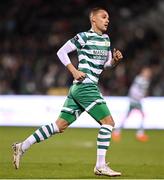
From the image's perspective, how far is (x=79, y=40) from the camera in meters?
12.5

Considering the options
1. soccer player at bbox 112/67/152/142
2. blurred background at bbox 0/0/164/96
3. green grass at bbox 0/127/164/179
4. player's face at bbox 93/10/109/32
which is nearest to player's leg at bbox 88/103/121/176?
green grass at bbox 0/127/164/179

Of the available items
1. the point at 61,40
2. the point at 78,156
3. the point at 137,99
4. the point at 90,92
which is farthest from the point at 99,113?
the point at 61,40

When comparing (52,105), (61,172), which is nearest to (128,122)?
(52,105)

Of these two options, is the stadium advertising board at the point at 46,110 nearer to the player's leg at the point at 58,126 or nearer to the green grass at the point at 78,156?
the green grass at the point at 78,156

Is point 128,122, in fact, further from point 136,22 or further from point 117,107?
point 136,22

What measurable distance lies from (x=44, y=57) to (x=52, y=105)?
4.84 meters

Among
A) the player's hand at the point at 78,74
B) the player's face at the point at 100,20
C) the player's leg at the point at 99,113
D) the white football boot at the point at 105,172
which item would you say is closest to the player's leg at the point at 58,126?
the player's leg at the point at 99,113

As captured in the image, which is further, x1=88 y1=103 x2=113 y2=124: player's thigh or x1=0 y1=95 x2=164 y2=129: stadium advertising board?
x1=0 y1=95 x2=164 y2=129: stadium advertising board

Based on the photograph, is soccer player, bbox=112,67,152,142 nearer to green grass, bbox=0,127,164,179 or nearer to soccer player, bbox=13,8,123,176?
green grass, bbox=0,127,164,179

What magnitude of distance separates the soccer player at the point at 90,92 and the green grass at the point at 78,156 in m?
0.45

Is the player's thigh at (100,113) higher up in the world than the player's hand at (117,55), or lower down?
lower down

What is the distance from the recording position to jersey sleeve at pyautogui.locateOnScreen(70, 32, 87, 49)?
12.5 m

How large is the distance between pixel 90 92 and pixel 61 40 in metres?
19.4

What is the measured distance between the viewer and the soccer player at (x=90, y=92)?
A: 491 inches
